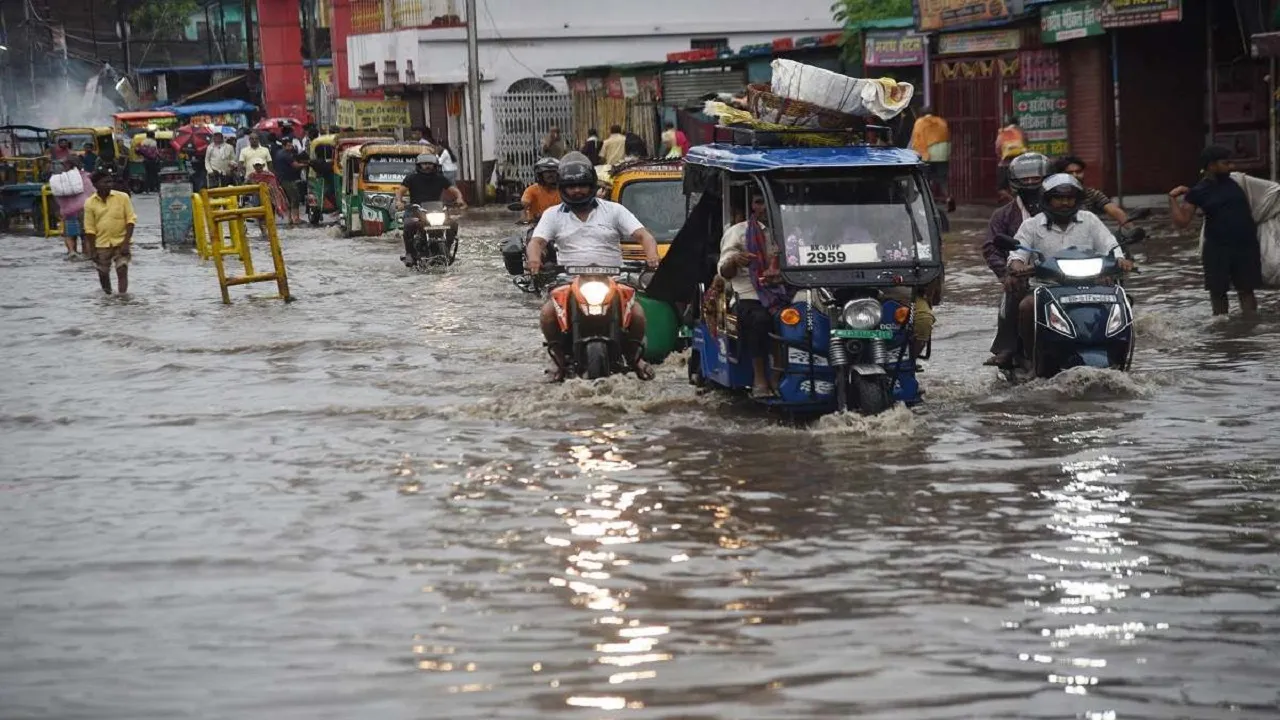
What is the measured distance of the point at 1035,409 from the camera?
12445 millimetres

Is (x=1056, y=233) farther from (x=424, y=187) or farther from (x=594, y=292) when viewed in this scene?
(x=424, y=187)

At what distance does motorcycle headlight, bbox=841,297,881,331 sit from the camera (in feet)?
37.6

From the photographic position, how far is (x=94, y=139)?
57562 millimetres

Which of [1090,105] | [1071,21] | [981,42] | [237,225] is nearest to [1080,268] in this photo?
[237,225]

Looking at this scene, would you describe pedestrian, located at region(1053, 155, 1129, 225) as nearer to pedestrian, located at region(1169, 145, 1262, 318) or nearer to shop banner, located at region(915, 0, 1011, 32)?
pedestrian, located at region(1169, 145, 1262, 318)

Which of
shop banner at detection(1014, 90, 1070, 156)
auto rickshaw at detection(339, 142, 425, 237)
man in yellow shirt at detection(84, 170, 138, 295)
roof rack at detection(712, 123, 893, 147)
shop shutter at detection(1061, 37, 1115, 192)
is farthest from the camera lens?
auto rickshaw at detection(339, 142, 425, 237)

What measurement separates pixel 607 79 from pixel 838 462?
34.0m

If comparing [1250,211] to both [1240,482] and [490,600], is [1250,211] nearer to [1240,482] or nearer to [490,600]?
[1240,482]

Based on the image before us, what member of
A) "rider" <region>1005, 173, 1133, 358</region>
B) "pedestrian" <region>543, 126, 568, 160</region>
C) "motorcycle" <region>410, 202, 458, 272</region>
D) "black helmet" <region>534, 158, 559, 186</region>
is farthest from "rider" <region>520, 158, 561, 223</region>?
"pedestrian" <region>543, 126, 568, 160</region>

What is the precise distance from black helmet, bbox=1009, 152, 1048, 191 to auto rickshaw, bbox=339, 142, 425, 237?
18.4 m

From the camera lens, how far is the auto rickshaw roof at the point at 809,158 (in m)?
11.7

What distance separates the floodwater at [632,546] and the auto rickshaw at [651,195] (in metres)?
2.60

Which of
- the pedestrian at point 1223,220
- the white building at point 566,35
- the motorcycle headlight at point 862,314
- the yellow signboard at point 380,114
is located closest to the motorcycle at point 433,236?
the pedestrian at point 1223,220

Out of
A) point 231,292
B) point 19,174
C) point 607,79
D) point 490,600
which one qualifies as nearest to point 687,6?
point 607,79
